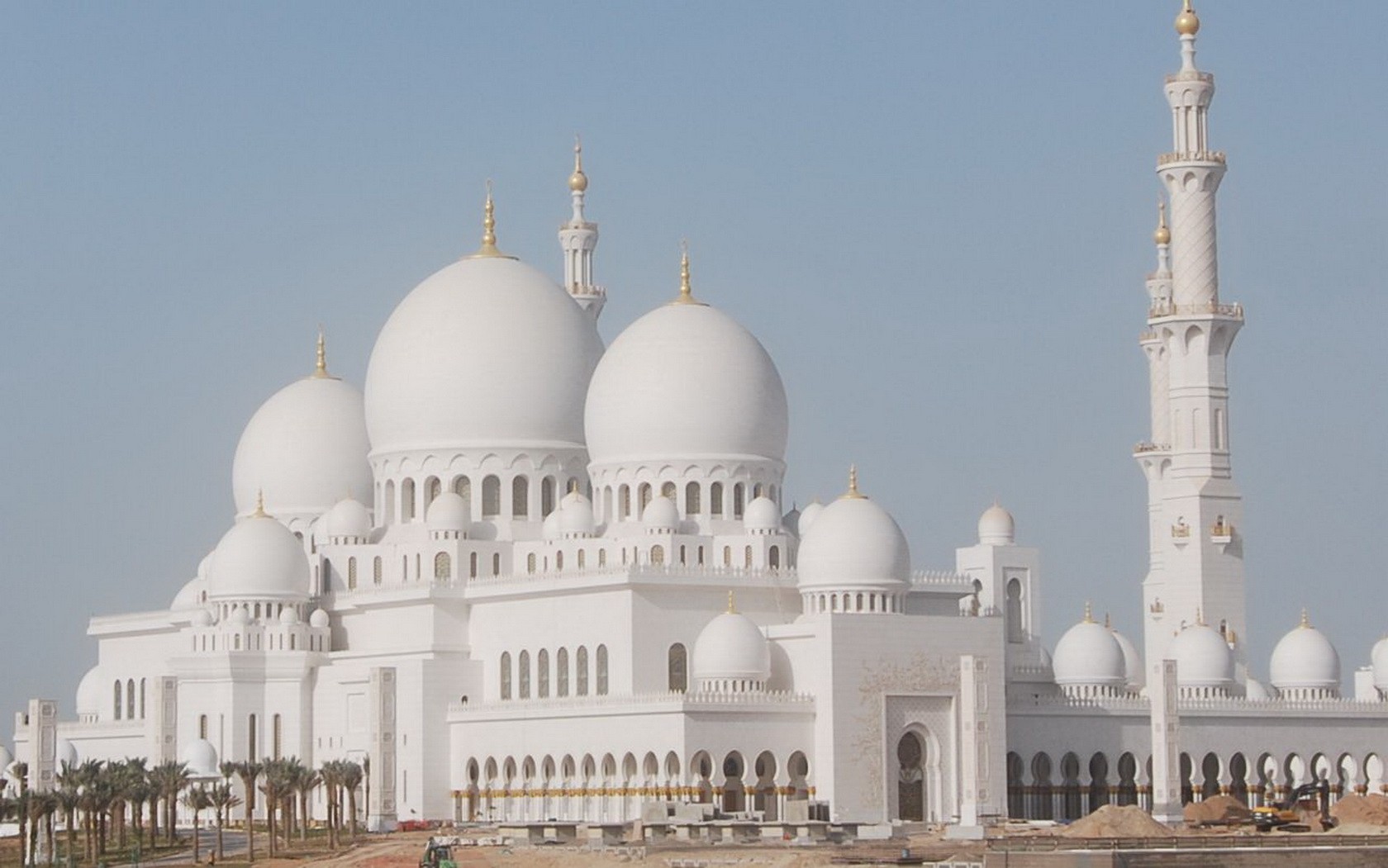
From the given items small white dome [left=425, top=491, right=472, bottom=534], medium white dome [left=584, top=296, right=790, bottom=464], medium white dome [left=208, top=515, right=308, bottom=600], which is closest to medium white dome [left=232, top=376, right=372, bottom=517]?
medium white dome [left=208, top=515, right=308, bottom=600]

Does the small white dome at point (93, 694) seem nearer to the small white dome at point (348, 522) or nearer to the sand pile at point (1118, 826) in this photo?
the small white dome at point (348, 522)

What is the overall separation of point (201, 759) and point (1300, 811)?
28.3 meters

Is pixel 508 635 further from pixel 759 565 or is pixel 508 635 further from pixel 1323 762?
pixel 1323 762

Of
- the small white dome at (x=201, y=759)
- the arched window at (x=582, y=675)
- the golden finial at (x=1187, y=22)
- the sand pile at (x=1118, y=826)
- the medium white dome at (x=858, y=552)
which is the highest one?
the golden finial at (x=1187, y=22)

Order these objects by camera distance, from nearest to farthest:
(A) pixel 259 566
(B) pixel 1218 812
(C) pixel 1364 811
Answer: (C) pixel 1364 811 → (B) pixel 1218 812 → (A) pixel 259 566

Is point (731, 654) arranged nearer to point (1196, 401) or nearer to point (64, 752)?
point (1196, 401)

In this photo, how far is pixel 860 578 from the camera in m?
75.3

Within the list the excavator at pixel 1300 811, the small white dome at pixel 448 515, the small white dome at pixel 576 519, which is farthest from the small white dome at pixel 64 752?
the excavator at pixel 1300 811

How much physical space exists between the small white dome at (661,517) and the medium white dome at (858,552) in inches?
175

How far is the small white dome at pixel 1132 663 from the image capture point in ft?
275

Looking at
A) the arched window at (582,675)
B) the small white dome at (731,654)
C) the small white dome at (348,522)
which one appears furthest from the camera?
the small white dome at (348,522)

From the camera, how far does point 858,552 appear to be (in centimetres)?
7538

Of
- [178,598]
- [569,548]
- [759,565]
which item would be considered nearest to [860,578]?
[759,565]

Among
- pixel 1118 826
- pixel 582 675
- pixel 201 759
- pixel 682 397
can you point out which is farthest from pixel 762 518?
pixel 1118 826
